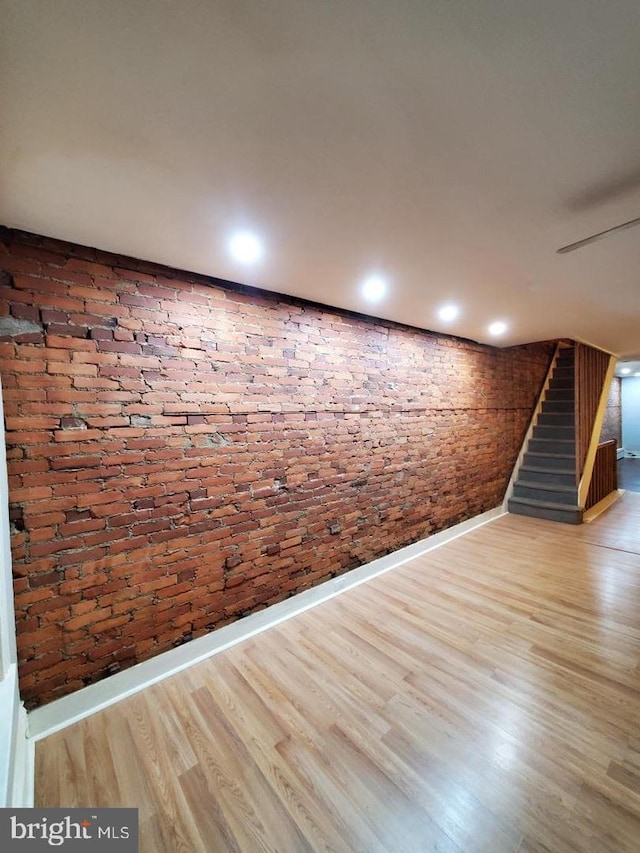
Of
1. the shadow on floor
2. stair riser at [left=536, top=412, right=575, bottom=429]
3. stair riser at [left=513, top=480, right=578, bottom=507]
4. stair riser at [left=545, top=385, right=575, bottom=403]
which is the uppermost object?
stair riser at [left=545, top=385, right=575, bottom=403]

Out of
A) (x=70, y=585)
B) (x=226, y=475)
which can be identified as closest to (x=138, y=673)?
(x=70, y=585)

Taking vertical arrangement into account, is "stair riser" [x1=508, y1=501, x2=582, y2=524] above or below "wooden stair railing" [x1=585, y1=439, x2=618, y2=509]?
below

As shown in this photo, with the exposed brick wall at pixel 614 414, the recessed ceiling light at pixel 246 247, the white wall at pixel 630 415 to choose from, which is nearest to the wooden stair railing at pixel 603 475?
the exposed brick wall at pixel 614 414

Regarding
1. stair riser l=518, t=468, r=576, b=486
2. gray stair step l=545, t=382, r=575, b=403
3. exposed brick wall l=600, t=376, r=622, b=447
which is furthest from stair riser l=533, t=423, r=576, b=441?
exposed brick wall l=600, t=376, r=622, b=447

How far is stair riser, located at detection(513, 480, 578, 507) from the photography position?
4844 millimetres

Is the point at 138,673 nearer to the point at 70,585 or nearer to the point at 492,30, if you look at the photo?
the point at 70,585

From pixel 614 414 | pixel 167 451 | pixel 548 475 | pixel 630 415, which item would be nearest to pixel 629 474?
pixel 614 414

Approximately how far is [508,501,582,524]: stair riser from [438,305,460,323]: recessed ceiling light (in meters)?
3.46

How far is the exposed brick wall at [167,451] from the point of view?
5.48 feet

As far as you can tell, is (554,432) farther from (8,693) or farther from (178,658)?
(8,693)

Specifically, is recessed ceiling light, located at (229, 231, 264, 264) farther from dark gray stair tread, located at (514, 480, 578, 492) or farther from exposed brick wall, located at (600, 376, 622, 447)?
exposed brick wall, located at (600, 376, 622, 447)

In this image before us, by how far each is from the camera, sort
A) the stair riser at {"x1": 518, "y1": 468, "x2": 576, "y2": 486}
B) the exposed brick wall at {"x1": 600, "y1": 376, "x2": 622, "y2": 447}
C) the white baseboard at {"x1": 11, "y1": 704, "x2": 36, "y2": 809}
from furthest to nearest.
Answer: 1. the exposed brick wall at {"x1": 600, "y1": 376, "x2": 622, "y2": 447}
2. the stair riser at {"x1": 518, "y1": 468, "x2": 576, "y2": 486}
3. the white baseboard at {"x1": 11, "y1": 704, "x2": 36, "y2": 809}

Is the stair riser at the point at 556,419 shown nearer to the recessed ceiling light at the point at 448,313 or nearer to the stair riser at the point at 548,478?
the stair riser at the point at 548,478

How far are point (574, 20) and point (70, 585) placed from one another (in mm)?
2795
